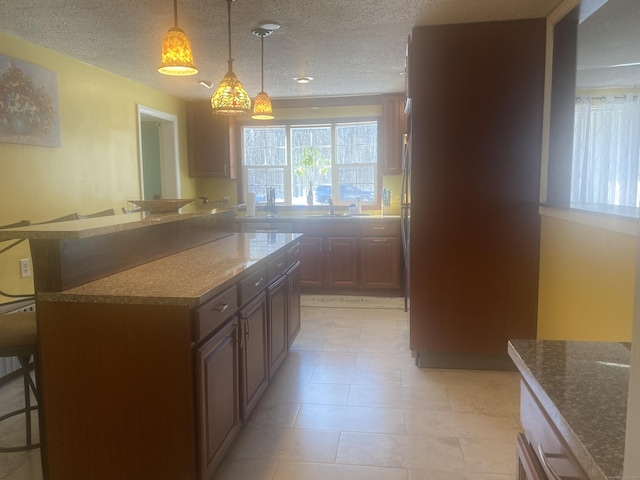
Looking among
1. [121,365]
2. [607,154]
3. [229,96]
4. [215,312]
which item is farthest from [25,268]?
[607,154]

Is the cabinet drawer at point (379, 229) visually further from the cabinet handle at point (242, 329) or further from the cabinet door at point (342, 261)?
the cabinet handle at point (242, 329)

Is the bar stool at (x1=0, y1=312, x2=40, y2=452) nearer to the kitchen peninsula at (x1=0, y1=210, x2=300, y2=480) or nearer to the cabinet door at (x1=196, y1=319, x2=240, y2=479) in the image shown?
the kitchen peninsula at (x1=0, y1=210, x2=300, y2=480)

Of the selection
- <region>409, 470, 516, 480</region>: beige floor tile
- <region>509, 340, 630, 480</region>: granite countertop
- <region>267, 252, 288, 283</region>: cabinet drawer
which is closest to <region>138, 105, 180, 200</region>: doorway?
<region>267, 252, 288, 283</region>: cabinet drawer

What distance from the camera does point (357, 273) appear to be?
5.24 metres

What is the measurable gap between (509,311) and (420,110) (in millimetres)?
1477

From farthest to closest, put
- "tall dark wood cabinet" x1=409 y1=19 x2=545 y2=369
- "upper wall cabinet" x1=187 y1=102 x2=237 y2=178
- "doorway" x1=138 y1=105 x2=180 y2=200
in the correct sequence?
"upper wall cabinet" x1=187 y1=102 x2=237 y2=178 < "doorway" x1=138 y1=105 x2=180 y2=200 < "tall dark wood cabinet" x1=409 y1=19 x2=545 y2=369

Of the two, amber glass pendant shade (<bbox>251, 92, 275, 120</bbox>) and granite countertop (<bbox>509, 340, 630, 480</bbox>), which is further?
amber glass pendant shade (<bbox>251, 92, 275, 120</bbox>)

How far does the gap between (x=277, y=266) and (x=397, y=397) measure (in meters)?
1.08

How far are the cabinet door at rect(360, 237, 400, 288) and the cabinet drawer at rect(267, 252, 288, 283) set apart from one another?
2.14 meters

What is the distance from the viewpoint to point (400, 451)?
2.21 m

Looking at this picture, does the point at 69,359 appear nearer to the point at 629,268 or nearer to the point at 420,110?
the point at 629,268

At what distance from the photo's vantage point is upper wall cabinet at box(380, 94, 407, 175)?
5297mm

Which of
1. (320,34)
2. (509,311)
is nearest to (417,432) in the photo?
(509,311)

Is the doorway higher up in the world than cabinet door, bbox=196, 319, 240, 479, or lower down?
higher up
